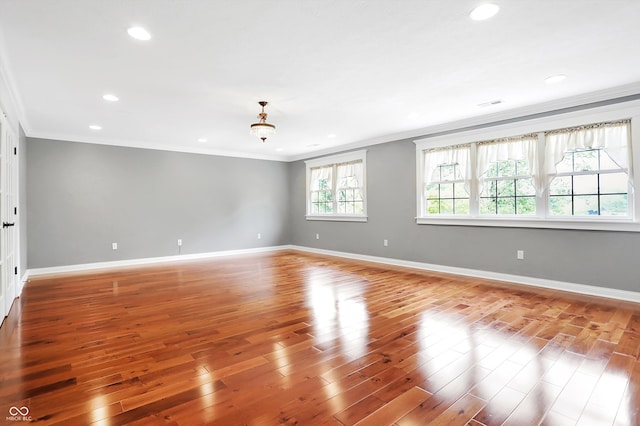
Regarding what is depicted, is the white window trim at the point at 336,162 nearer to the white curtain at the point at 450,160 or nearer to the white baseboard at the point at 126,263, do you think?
the white curtain at the point at 450,160

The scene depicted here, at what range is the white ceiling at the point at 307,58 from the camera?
7.66 feet

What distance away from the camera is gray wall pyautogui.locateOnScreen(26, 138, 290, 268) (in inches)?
227

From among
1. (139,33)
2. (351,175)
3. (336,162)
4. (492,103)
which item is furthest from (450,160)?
(139,33)

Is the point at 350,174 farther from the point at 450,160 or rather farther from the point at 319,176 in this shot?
the point at 450,160

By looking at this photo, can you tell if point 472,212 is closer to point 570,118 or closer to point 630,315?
point 570,118

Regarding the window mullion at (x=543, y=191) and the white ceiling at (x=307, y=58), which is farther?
the window mullion at (x=543, y=191)

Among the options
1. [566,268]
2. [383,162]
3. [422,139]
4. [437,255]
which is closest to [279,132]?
[383,162]

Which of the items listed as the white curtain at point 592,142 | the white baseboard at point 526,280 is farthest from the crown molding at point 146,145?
the white curtain at point 592,142

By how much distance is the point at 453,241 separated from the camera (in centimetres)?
547

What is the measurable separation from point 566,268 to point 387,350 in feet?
10.8

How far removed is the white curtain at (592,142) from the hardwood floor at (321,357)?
1698mm

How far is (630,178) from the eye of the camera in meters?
3.84

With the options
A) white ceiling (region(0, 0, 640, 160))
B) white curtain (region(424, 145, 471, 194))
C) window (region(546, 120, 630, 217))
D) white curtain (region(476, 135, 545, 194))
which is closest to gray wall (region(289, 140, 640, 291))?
white curtain (region(424, 145, 471, 194))

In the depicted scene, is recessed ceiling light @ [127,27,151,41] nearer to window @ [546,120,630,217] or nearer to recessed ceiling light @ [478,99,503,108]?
recessed ceiling light @ [478,99,503,108]
